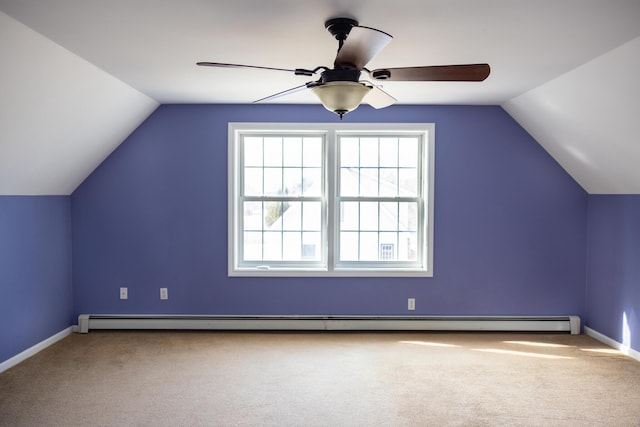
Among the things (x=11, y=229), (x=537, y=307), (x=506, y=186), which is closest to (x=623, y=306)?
(x=537, y=307)

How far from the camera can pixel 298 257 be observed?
4727 millimetres

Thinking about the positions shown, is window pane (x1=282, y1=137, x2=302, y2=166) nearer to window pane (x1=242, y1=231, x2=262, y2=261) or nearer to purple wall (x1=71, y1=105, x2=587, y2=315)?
purple wall (x1=71, y1=105, x2=587, y2=315)

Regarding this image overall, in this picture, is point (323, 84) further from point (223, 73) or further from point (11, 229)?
point (11, 229)

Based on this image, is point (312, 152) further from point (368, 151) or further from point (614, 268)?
point (614, 268)

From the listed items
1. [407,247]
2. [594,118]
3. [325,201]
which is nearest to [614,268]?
[594,118]

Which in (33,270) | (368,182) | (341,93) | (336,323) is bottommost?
(336,323)

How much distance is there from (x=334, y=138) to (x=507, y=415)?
2.82m

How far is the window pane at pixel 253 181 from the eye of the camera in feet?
15.4

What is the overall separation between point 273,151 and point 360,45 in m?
2.77

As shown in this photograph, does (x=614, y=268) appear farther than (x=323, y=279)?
No

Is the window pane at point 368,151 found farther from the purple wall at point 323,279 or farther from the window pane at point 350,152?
the purple wall at point 323,279

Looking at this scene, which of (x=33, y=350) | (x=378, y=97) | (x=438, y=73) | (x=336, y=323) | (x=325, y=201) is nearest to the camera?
(x=438, y=73)

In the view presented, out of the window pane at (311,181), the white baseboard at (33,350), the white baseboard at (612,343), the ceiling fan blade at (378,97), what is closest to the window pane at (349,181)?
the window pane at (311,181)

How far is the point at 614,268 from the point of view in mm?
4168
